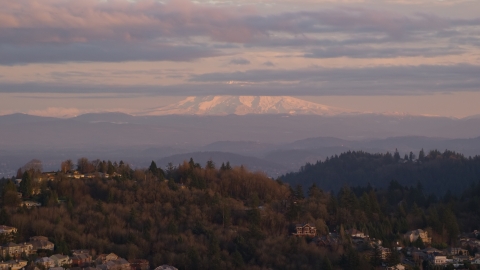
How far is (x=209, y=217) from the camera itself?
153ft

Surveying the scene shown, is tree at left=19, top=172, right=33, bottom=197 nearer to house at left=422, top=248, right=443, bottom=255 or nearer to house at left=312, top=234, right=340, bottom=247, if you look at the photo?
house at left=312, top=234, right=340, bottom=247

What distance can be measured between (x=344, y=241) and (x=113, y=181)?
13254 mm

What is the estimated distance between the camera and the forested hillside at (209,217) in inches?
1610

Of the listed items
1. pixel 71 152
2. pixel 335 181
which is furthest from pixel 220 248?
pixel 71 152

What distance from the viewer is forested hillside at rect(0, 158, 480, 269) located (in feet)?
134

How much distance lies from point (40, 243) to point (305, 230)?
12.0 meters

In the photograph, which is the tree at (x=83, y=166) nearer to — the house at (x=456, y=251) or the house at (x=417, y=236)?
the house at (x=417, y=236)

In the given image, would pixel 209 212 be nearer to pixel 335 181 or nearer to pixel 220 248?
pixel 220 248

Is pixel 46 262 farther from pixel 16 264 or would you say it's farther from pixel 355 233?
pixel 355 233

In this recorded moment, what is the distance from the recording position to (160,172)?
178 ft

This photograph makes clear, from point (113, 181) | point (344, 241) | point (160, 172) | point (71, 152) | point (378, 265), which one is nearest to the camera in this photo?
point (378, 265)

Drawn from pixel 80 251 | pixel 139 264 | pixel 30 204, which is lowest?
pixel 139 264

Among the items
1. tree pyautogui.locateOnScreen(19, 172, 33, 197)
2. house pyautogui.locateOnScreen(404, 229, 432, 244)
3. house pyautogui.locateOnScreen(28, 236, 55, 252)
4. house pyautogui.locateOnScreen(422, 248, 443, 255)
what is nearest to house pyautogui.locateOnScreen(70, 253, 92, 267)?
house pyautogui.locateOnScreen(28, 236, 55, 252)

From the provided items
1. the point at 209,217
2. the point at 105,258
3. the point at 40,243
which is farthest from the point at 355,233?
the point at 40,243
